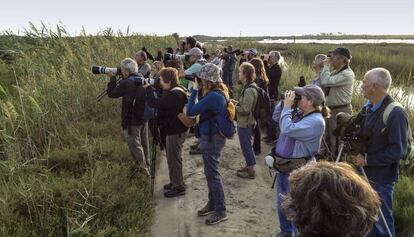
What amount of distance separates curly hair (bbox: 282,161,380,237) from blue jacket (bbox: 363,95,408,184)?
1900 mm

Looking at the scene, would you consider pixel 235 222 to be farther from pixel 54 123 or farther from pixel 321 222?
pixel 54 123

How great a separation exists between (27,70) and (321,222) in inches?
284

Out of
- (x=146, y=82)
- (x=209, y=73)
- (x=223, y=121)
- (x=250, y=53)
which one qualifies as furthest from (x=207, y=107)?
(x=250, y=53)

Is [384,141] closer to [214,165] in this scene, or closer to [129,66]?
[214,165]

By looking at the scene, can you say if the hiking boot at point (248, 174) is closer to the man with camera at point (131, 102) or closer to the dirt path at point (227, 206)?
the dirt path at point (227, 206)

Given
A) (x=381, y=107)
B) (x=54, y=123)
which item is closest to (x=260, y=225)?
(x=381, y=107)

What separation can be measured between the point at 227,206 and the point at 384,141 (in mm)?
2303

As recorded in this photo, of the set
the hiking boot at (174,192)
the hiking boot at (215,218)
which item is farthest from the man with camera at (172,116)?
the hiking boot at (215,218)

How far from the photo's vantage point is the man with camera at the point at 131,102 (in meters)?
5.25

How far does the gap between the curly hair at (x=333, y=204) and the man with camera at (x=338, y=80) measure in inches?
149

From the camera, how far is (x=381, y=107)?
3521mm

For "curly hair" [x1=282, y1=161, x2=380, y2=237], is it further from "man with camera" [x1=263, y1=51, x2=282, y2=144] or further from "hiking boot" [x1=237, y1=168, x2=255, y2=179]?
"man with camera" [x1=263, y1=51, x2=282, y2=144]

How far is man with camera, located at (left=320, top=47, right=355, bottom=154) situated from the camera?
5.27m

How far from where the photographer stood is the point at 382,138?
350cm
